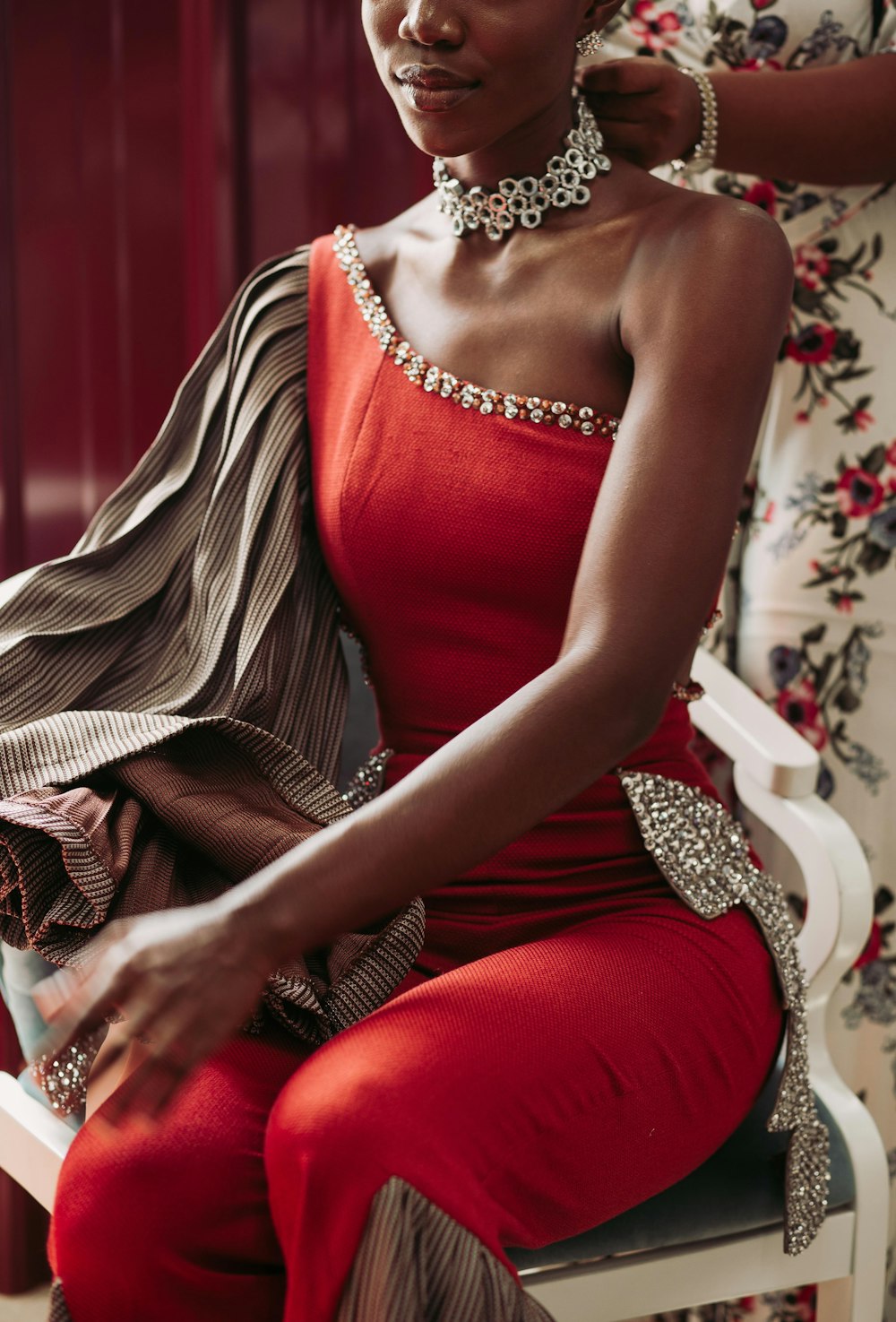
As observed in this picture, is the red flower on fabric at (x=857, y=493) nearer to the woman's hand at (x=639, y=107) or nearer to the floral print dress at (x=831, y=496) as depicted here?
the floral print dress at (x=831, y=496)

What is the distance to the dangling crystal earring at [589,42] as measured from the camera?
41.1 inches

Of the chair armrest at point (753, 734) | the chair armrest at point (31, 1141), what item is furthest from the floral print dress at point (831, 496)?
the chair armrest at point (31, 1141)

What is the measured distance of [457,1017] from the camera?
2.69ft

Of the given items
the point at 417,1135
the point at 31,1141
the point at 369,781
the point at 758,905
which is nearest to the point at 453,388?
the point at 369,781

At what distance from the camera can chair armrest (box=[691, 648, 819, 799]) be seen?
4.07ft

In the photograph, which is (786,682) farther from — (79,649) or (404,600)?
(79,649)

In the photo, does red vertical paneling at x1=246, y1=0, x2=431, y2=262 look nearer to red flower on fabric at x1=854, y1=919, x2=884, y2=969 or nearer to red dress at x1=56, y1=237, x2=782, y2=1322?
red dress at x1=56, y1=237, x2=782, y2=1322

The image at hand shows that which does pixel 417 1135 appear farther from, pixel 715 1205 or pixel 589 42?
pixel 589 42

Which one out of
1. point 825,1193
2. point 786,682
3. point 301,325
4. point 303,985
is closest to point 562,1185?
point 303,985

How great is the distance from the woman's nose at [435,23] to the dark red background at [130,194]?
793 millimetres

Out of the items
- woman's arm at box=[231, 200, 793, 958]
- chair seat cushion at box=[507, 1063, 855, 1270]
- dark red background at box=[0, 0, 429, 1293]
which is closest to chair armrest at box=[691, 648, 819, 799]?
chair seat cushion at box=[507, 1063, 855, 1270]

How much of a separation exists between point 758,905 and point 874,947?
0.57m

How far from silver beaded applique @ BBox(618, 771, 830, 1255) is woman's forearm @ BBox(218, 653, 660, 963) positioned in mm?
183

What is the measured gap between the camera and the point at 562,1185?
0.83 meters
